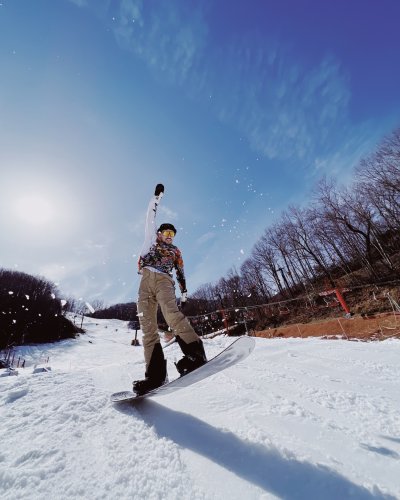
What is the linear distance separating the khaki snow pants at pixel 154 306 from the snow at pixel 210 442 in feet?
2.28

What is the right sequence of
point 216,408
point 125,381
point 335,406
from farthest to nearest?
point 125,381
point 216,408
point 335,406

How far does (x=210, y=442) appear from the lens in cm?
179

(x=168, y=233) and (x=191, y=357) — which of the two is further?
(x=168, y=233)

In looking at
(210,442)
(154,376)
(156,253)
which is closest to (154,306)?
(156,253)

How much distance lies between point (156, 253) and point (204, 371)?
1.57m

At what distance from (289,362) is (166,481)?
3551 millimetres

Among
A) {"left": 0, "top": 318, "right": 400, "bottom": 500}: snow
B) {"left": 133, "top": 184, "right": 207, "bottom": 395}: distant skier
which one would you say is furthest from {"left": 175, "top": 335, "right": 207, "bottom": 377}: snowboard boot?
{"left": 0, "top": 318, "right": 400, "bottom": 500}: snow

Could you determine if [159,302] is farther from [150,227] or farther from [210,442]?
[210,442]

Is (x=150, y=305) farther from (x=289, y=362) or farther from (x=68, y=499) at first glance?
(x=289, y=362)

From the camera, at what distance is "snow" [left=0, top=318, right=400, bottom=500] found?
4.13 feet

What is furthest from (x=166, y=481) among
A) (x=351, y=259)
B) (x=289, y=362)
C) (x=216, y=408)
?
(x=351, y=259)

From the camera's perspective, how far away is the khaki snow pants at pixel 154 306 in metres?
2.86

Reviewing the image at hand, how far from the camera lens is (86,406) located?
2.41 meters

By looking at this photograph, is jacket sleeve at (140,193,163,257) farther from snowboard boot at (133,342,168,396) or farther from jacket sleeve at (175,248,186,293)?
snowboard boot at (133,342,168,396)
